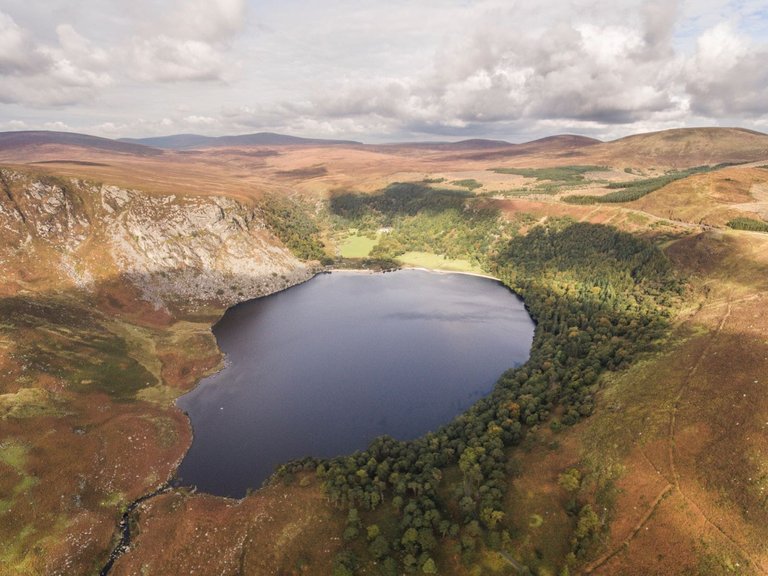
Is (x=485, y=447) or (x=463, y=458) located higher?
(x=463, y=458)

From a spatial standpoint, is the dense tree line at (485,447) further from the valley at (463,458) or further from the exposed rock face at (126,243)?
the exposed rock face at (126,243)

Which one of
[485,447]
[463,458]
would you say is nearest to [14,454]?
[463,458]

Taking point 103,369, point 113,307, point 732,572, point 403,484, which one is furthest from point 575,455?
point 113,307

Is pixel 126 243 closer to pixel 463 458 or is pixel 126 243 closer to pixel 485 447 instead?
pixel 463 458

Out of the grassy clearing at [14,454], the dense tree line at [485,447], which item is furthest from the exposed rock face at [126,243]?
the dense tree line at [485,447]

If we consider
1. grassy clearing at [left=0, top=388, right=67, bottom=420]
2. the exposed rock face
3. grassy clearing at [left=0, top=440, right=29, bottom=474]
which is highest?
the exposed rock face

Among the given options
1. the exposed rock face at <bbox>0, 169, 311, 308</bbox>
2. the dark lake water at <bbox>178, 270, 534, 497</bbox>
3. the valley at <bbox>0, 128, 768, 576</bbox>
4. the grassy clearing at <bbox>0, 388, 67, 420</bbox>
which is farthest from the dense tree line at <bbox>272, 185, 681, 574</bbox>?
the exposed rock face at <bbox>0, 169, 311, 308</bbox>

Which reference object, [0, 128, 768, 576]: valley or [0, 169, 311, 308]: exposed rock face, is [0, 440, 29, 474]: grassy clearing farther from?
[0, 169, 311, 308]: exposed rock face

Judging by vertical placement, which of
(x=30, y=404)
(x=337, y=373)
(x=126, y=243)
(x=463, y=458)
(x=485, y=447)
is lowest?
(x=337, y=373)
